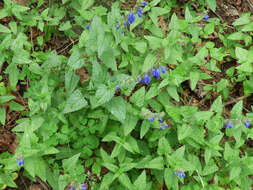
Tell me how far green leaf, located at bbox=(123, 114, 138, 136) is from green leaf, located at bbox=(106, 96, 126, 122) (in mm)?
169

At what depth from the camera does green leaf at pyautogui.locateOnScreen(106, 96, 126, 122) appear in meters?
3.44

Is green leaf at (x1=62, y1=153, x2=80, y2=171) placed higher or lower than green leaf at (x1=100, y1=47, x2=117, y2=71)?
lower

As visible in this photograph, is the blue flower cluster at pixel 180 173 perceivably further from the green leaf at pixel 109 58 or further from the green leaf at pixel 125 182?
the green leaf at pixel 109 58

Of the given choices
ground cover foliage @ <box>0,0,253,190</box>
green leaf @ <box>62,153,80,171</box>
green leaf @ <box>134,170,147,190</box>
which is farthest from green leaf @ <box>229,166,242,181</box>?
green leaf @ <box>62,153,80,171</box>

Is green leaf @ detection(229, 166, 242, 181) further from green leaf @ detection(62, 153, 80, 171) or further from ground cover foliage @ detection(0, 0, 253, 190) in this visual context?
green leaf @ detection(62, 153, 80, 171)

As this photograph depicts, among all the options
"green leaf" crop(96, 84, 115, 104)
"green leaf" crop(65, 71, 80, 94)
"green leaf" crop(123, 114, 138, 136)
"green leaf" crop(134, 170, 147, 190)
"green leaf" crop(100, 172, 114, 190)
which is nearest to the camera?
"green leaf" crop(96, 84, 115, 104)

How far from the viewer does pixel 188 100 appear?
5109 mm

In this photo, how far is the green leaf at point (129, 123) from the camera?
3.65 meters

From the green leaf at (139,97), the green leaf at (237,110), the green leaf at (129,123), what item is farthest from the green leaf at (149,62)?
the green leaf at (237,110)

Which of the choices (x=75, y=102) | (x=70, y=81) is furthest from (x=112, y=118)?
(x=70, y=81)

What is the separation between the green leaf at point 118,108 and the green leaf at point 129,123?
0.56 feet

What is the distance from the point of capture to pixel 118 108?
3502 millimetres

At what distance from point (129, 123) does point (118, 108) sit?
1.14ft

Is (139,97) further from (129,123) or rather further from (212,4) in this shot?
(212,4)
